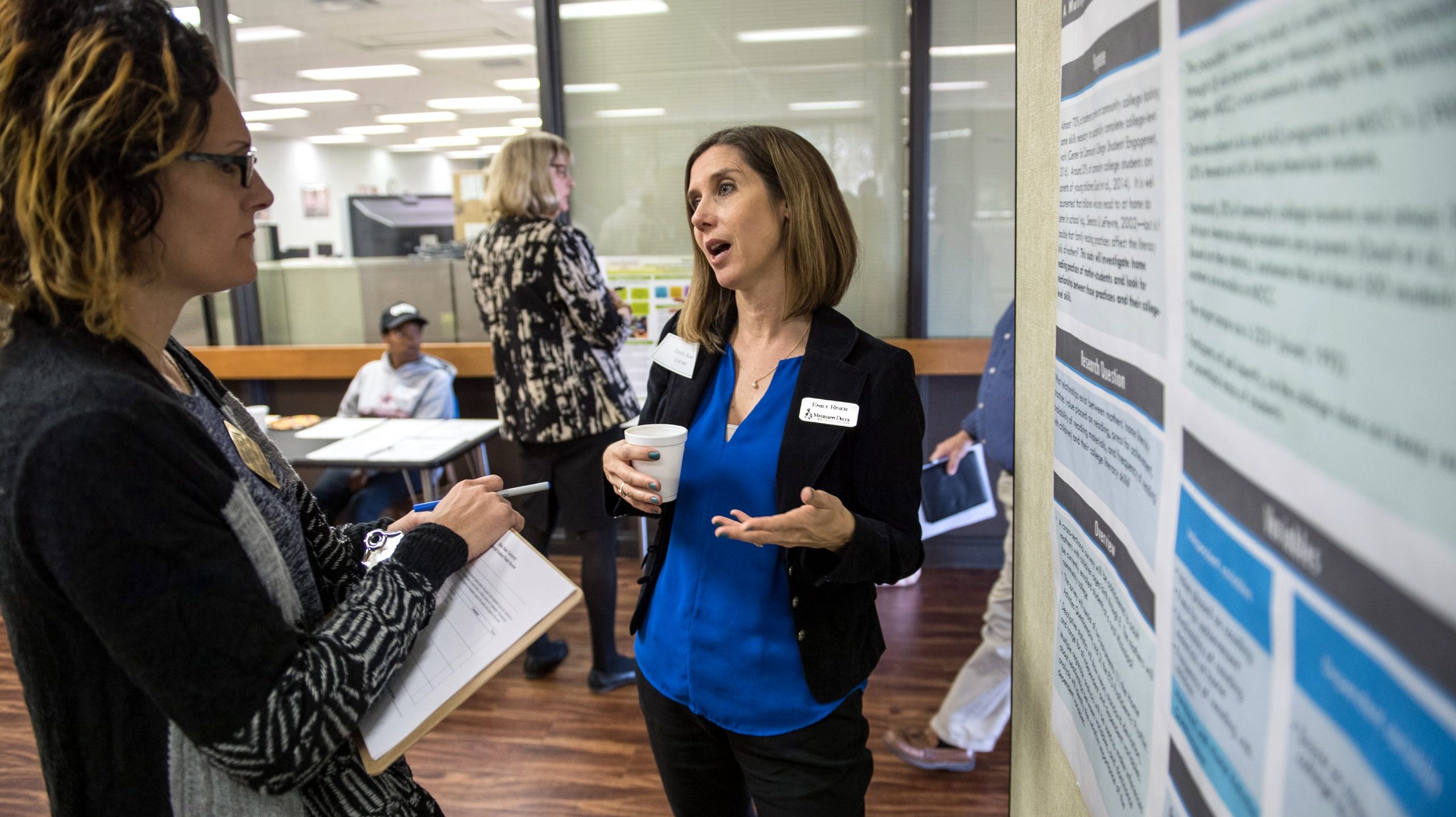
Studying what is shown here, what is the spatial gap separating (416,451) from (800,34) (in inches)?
102

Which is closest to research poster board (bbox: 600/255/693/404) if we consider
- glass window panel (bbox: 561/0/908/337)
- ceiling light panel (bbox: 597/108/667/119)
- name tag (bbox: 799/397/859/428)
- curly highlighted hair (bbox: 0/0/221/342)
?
glass window panel (bbox: 561/0/908/337)

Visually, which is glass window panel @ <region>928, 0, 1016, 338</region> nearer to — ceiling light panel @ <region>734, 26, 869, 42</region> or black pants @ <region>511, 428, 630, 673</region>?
ceiling light panel @ <region>734, 26, 869, 42</region>

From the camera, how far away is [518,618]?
3.27 ft

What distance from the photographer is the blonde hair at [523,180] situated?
2740 millimetres

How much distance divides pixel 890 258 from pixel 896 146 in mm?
521

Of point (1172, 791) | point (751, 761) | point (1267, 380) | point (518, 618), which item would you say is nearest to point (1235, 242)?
point (1267, 380)

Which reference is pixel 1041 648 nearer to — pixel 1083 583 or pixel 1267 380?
pixel 1083 583

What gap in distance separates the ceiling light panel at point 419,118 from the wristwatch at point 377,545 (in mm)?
8722

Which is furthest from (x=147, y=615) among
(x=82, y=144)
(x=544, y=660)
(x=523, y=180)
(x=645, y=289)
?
(x=645, y=289)

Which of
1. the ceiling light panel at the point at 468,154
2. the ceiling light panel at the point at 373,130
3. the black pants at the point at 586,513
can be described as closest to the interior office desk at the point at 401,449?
the black pants at the point at 586,513

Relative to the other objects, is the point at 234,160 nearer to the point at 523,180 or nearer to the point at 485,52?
the point at 523,180

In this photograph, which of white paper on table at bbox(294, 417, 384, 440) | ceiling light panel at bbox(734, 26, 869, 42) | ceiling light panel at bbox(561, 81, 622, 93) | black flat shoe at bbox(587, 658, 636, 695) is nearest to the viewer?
black flat shoe at bbox(587, 658, 636, 695)

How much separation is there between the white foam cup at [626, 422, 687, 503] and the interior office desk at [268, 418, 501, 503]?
1915 mm

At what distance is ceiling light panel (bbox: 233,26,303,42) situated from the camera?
4.59 meters
